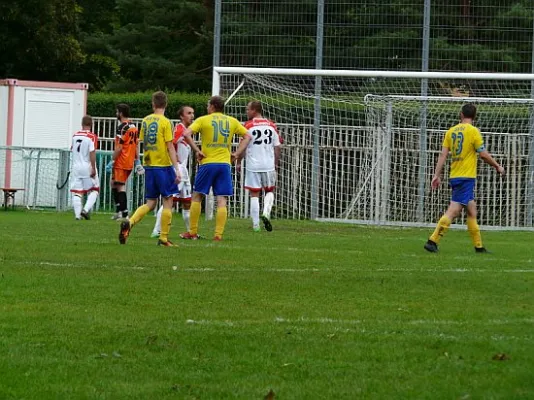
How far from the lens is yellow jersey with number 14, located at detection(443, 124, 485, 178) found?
53.2 ft

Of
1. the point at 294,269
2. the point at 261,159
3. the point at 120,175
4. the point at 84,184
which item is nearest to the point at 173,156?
the point at 294,269

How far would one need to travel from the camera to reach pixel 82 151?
2427 centimetres

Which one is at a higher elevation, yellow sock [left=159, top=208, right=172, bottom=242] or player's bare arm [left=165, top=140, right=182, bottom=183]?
player's bare arm [left=165, top=140, right=182, bottom=183]

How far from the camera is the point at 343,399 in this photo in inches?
256

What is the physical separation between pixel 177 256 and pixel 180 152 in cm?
505

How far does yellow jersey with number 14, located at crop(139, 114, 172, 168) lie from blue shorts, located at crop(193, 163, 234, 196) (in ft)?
3.51

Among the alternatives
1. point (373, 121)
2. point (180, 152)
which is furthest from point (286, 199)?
point (180, 152)

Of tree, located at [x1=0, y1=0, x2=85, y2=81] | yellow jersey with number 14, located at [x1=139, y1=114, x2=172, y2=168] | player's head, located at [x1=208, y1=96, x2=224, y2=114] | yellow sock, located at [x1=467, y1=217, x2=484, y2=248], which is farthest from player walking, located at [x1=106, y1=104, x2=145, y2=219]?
tree, located at [x1=0, y1=0, x2=85, y2=81]

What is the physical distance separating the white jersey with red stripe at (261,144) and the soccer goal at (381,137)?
3260mm

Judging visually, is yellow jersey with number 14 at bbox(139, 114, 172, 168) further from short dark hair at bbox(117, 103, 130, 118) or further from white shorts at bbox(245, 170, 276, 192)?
short dark hair at bbox(117, 103, 130, 118)

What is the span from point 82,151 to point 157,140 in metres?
8.39

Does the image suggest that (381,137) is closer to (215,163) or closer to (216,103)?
(216,103)

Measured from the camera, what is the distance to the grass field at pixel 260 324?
6.86m

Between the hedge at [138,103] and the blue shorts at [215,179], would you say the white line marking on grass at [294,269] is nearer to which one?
the blue shorts at [215,179]
